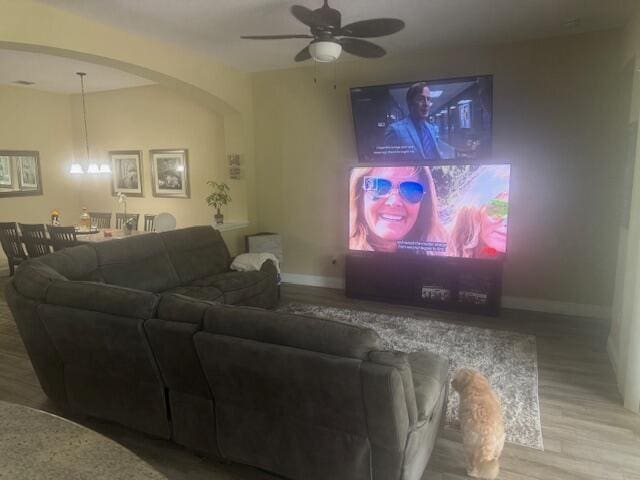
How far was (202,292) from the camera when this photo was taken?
161 inches

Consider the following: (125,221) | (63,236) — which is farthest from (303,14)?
(125,221)

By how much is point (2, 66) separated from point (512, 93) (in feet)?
21.6

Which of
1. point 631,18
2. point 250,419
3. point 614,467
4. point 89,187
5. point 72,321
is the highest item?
point 631,18

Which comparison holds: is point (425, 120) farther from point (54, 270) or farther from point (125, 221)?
point (125, 221)

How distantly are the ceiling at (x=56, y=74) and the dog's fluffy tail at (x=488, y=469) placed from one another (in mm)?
6281

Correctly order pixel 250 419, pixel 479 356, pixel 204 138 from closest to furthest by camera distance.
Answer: pixel 250 419, pixel 479 356, pixel 204 138

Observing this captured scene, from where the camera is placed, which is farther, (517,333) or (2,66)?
(2,66)

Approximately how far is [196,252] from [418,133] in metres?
2.89

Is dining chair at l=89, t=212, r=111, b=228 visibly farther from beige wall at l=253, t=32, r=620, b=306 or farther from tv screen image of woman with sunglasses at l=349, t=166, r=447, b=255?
tv screen image of woman with sunglasses at l=349, t=166, r=447, b=255

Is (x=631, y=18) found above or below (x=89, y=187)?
above

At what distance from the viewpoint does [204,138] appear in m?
6.79

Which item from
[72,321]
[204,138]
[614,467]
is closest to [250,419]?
[72,321]

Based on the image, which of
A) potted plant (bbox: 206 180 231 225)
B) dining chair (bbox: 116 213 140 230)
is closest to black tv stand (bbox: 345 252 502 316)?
potted plant (bbox: 206 180 231 225)

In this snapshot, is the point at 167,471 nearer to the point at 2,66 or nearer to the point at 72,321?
the point at 72,321
